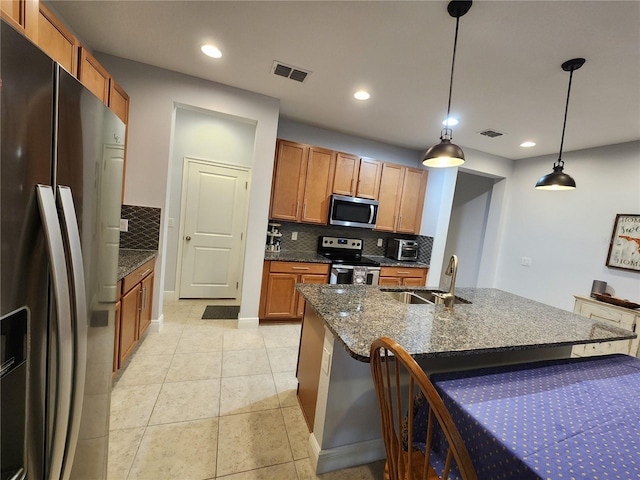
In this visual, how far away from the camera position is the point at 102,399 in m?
1.01

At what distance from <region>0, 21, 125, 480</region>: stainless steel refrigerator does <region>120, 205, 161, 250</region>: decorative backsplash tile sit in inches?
79.6

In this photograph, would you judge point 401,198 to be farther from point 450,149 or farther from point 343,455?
point 343,455

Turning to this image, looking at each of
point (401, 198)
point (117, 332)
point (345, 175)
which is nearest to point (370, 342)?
point (117, 332)

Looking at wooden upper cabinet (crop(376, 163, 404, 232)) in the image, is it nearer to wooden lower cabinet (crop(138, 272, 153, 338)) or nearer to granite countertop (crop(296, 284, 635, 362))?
granite countertop (crop(296, 284, 635, 362))

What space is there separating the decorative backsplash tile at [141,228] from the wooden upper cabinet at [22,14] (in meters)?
1.58

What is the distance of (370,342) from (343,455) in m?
0.84

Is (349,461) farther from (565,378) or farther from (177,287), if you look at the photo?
(177,287)

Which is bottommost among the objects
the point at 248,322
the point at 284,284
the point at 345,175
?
the point at 248,322

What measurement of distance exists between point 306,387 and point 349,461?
0.49 m

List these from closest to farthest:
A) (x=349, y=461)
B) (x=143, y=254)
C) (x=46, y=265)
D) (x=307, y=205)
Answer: (x=46, y=265) < (x=349, y=461) < (x=143, y=254) < (x=307, y=205)

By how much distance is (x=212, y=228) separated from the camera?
4027 millimetres

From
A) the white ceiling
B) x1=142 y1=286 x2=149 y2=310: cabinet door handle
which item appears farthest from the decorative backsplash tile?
the white ceiling

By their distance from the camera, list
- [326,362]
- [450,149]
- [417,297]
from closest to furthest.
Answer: [326,362] → [450,149] → [417,297]

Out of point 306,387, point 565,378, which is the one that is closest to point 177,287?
point 306,387
